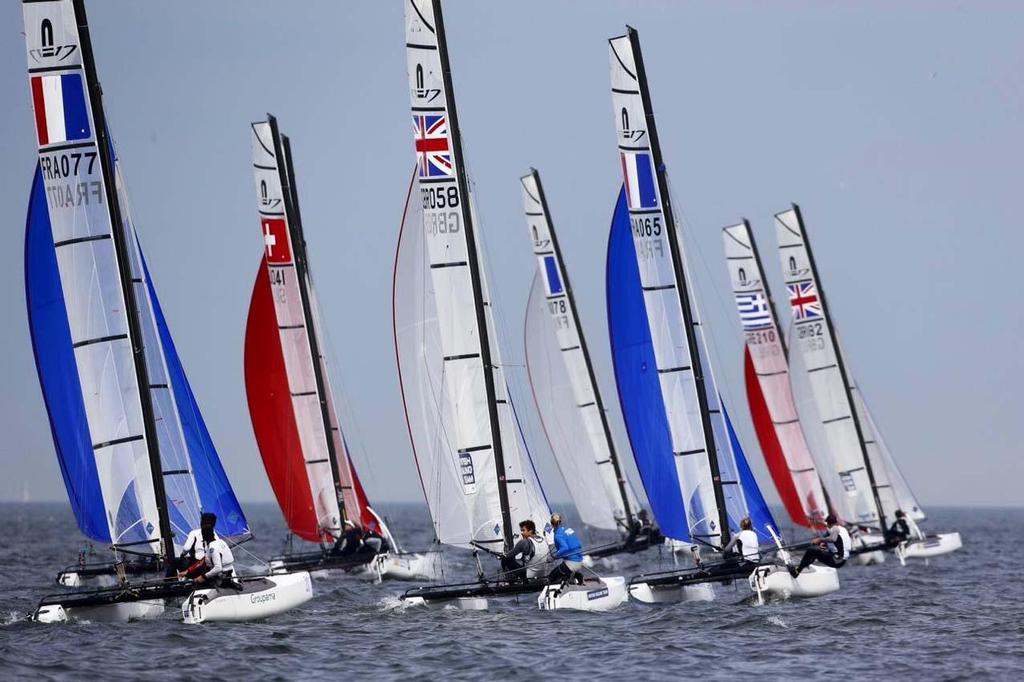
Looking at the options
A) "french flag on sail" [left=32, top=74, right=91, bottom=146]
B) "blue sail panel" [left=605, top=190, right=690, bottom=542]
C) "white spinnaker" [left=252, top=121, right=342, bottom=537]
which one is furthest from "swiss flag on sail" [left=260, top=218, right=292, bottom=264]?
"french flag on sail" [left=32, top=74, right=91, bottom=146]

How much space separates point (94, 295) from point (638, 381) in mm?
8553

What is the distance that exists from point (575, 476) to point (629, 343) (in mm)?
9309

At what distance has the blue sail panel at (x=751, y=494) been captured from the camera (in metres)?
Answer: 23.0

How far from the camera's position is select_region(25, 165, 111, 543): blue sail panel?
69.2 ft

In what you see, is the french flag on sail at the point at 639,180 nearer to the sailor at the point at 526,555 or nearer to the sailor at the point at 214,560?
the sailor at the point at 526,555

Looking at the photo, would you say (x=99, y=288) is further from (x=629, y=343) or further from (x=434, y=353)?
(x=629, y=343)

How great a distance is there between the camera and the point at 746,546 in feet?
70.1

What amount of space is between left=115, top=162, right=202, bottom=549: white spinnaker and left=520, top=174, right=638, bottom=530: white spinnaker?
41.2ft

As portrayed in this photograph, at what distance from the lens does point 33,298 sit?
21609mm

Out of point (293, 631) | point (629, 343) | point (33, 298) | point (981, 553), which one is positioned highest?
point (33, 298)

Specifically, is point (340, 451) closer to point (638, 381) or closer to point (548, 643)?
point (638, 381)

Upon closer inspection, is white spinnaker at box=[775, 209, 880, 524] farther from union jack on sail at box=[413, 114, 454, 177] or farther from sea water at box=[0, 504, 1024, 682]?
union jack on sail at box=[413, 114, 454, 177]

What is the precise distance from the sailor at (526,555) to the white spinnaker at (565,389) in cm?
1213

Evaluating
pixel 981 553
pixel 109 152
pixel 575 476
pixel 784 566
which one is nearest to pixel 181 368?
pixel 109 152
